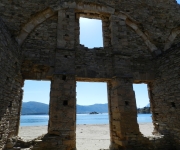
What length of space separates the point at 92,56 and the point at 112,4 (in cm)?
343

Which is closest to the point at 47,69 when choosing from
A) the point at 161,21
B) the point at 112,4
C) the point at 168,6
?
the point at 112,4

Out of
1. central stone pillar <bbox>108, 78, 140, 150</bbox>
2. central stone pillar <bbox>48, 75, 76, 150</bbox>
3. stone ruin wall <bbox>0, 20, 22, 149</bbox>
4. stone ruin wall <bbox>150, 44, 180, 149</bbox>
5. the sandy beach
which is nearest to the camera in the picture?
stone ruin wall <bbox>0, 20, 22, 149</bbox>

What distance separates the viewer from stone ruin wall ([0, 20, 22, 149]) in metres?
4.73

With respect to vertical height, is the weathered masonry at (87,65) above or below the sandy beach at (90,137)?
above

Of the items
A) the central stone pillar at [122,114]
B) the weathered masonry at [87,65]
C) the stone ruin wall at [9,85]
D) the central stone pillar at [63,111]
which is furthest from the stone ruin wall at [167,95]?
the stone ruin wall at [9,85]

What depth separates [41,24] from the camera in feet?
23.4

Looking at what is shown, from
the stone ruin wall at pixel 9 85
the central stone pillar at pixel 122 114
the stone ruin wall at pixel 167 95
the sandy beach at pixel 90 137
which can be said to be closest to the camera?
the stone ruin wall at pixel 9 85

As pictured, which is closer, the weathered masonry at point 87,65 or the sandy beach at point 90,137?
the weathered masonry at point 87,65

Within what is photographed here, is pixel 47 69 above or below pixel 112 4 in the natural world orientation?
below

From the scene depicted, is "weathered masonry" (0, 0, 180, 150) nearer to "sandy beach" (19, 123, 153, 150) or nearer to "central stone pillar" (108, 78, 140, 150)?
"central stone pillar" (108, 78, 140, 150)

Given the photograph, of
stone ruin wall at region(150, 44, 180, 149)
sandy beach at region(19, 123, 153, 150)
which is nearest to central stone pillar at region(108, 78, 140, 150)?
stone ruin wall at region(150, 44, 180, 149)

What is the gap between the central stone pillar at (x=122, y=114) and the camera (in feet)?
20.1

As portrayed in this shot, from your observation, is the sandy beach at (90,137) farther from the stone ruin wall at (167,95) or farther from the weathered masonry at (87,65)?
the stone ruin wall at (167,95)

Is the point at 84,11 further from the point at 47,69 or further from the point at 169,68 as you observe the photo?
the point at 169,68
